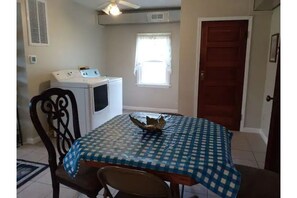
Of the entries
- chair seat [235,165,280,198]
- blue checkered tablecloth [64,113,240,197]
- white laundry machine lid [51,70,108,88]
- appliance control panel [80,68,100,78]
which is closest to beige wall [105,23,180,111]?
appliance control panel [80,68,100,78]

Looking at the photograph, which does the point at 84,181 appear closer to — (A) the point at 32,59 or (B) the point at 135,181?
(B) the point at 135,181

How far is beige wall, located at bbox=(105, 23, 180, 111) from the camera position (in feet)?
16.0

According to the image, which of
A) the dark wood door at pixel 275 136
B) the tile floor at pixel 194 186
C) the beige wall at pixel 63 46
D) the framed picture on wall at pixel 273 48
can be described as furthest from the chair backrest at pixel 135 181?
the framed picture on wall at pixel 273 48

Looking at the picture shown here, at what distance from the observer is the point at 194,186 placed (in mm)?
2213

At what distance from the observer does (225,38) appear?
3.47 meters

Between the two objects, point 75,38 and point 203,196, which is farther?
point 75,38

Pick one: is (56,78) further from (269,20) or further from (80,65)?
(269,20)

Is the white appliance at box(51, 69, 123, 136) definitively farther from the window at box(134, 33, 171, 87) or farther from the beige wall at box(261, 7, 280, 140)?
the beige wall at box(261, 7, 280, 140)

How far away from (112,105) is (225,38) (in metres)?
2.27

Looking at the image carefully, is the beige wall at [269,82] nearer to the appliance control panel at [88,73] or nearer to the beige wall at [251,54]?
the beige wall at [251,54]

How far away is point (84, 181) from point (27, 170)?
1.35 meters

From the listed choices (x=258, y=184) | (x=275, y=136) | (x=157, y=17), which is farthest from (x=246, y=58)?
(x=258, y=184)

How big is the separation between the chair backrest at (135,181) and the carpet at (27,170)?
1.56 m
